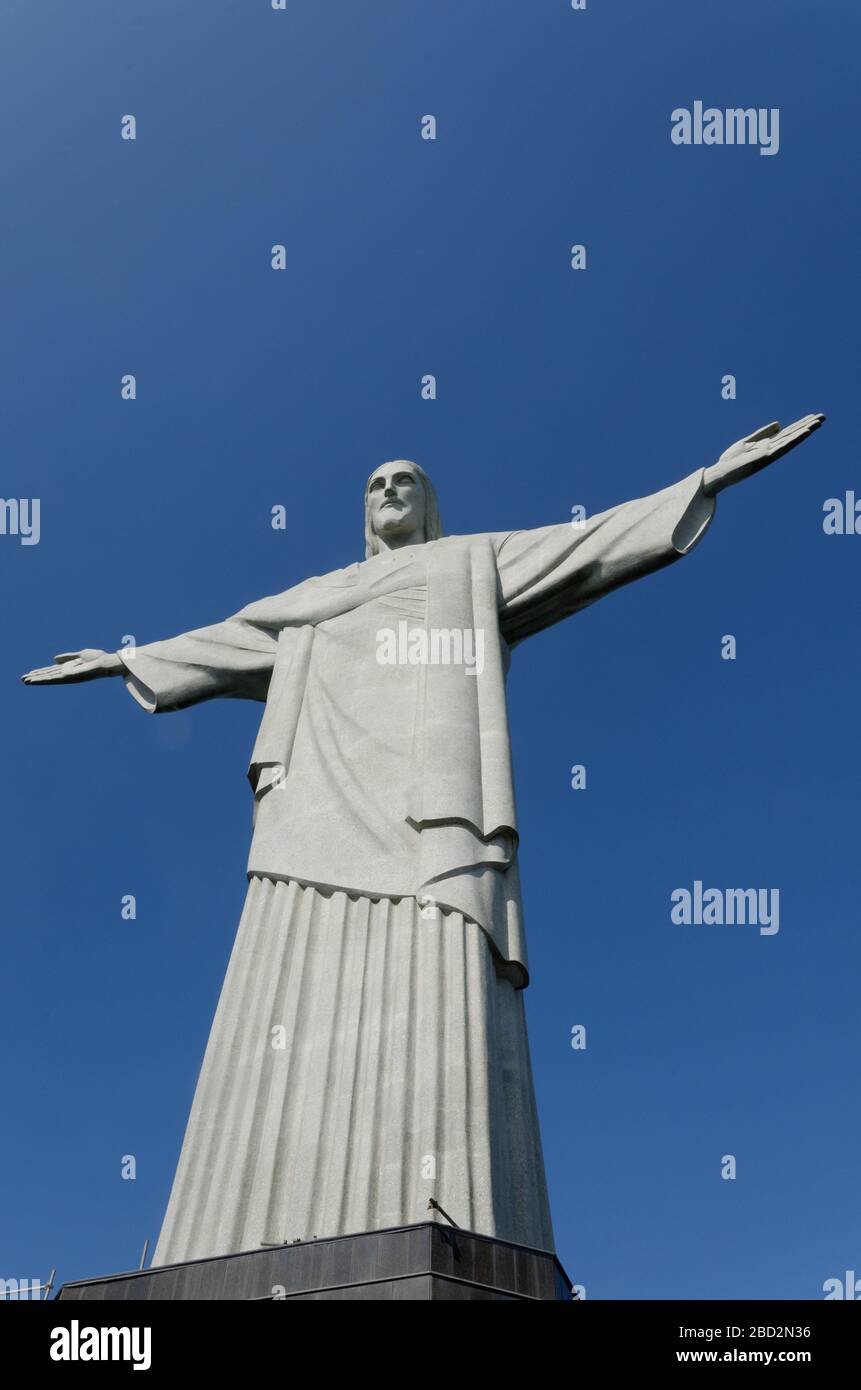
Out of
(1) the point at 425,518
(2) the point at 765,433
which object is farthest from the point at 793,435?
(1) the point at 425,518

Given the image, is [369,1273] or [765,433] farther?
[765,433]

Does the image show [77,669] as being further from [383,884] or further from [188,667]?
[383,884]

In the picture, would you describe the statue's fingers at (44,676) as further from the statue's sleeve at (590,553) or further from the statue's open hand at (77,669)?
the statue's sleeve at (590,553)

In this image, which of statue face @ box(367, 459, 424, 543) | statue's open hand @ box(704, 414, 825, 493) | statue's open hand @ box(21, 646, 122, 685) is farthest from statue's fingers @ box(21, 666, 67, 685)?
statue's open hand @ box(704, 414, 825, 493)

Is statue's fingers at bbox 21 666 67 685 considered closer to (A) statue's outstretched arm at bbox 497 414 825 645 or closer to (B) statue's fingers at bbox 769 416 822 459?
(A) statue's outstretched arm at bbox 497 414 825 645
